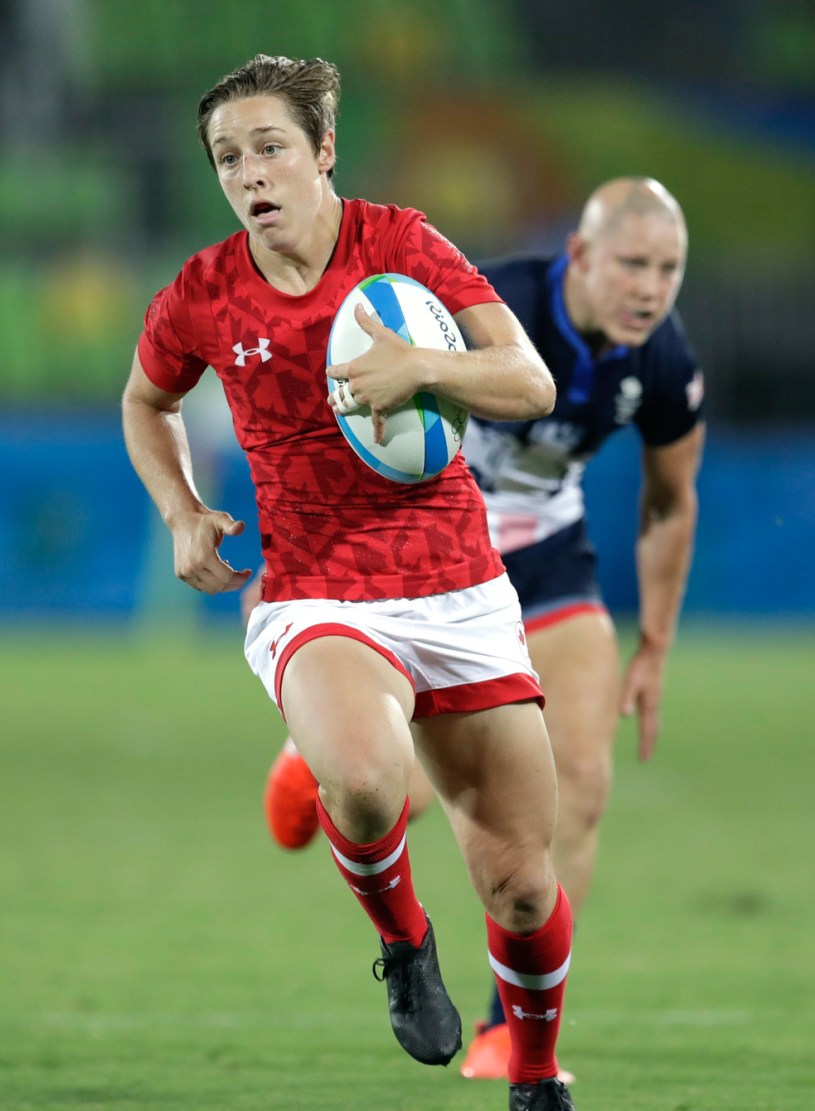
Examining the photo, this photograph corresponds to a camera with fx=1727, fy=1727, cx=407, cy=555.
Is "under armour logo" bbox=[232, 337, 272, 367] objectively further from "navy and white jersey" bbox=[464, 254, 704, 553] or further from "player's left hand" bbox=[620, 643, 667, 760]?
"player's left hand" bbox=[620, 643, 667, 760]

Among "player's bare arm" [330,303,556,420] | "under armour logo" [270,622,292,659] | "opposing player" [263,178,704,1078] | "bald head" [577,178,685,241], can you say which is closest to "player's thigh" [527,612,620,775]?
"opposing player" [263,178,704,1078]

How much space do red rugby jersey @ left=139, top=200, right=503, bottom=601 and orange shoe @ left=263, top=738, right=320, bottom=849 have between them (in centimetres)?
134

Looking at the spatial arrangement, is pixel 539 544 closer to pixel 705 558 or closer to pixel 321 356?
pixel 321 356

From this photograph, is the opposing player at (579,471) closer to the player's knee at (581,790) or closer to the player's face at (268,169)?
the player's knee at (581,790)

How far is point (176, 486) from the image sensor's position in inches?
146

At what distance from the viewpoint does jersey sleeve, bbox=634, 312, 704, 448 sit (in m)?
4.91

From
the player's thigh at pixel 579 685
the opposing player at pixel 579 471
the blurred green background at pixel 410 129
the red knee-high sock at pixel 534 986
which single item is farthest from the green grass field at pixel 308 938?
the blurred green background at pixel 410 129

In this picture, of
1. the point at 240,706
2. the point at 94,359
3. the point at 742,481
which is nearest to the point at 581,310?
the point at 240,706

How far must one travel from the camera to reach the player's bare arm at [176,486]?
11.5 feet

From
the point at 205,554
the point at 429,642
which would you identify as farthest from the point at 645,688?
the point at 205,554

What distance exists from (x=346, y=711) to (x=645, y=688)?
1.95 metres

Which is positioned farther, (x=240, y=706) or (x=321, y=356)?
(x=240, y=706)

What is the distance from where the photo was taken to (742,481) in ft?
50.7

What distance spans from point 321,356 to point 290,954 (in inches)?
106
